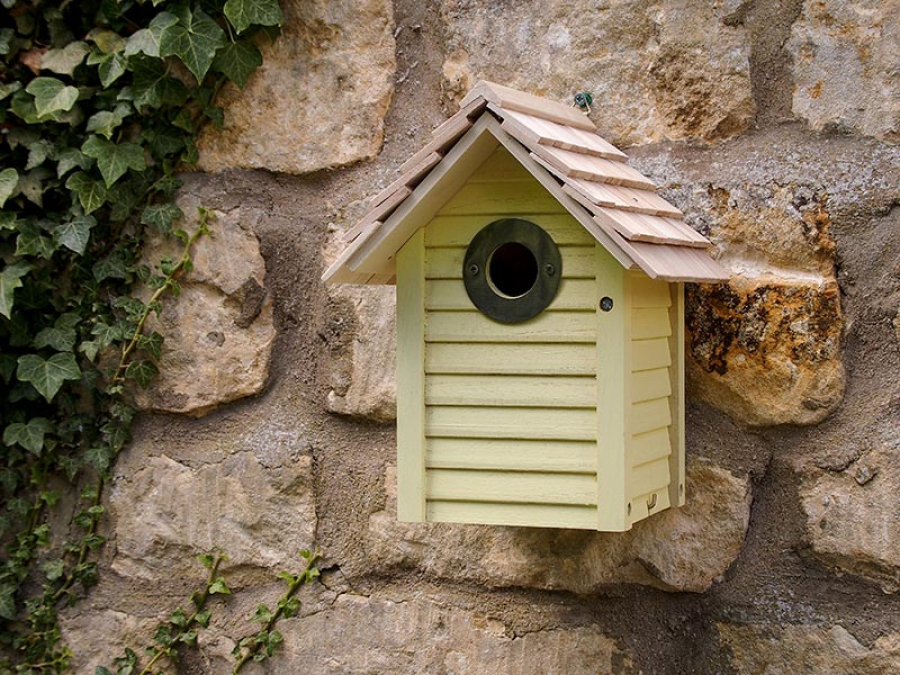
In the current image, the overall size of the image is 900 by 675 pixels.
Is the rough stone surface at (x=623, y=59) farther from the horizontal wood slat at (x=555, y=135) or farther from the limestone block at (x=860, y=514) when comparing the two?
the limestone block at (x=860, y=514)

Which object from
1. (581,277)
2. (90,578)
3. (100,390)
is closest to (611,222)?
(581,277)

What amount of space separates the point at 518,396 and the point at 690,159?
1.40 feet

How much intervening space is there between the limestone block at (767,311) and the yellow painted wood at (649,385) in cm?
9

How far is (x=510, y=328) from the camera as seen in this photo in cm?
127

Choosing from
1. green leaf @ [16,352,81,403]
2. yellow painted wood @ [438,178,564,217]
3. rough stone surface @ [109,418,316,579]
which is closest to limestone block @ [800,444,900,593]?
yellow painted wood @ [438,178,564,217]

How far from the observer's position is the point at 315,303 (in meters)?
1.64

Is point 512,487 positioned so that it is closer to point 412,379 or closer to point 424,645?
point 412,379

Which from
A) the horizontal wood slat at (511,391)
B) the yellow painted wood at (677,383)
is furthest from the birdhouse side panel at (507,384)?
the yellow painted wood at (677,383)

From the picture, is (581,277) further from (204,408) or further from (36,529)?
(36,529)

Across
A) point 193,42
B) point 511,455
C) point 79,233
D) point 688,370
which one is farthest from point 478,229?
point 79,233

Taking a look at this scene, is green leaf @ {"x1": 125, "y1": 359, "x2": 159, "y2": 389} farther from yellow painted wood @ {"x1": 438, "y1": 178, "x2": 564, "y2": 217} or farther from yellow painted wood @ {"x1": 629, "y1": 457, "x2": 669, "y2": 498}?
yellow painted wood @ {"x1": 629, "y1": 457, "x2": 669, "y2": 498}

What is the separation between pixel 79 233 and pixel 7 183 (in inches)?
4.8

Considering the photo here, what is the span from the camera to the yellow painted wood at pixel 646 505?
1276mm

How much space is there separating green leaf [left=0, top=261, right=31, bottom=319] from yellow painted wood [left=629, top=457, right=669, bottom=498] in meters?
0.92
